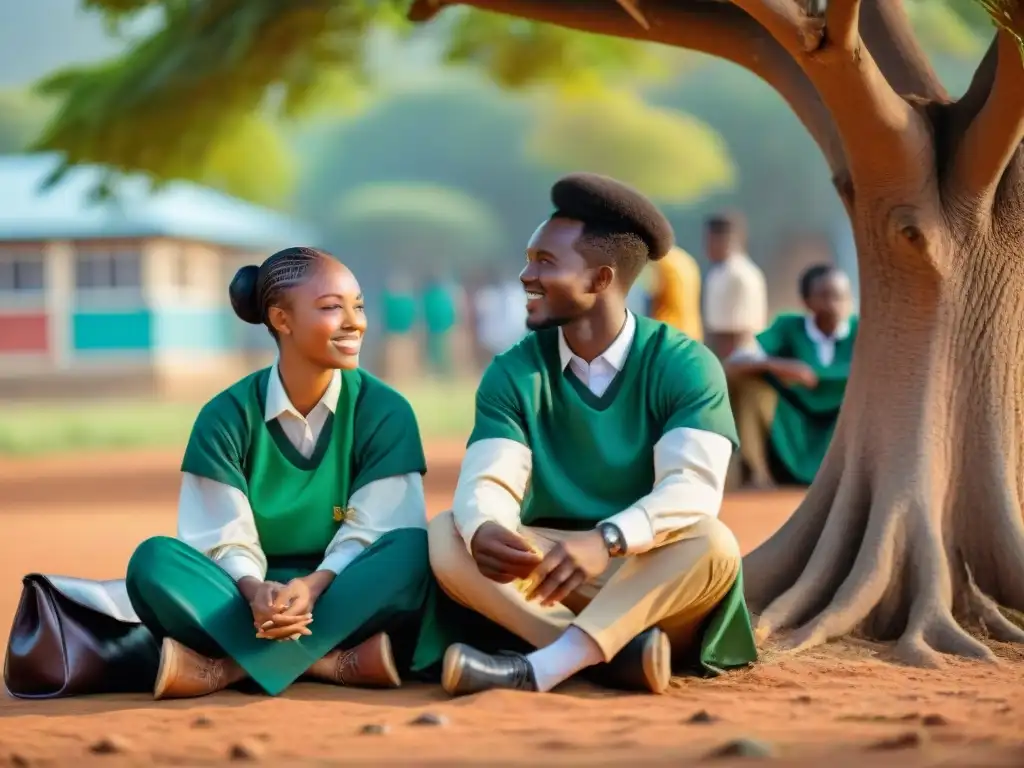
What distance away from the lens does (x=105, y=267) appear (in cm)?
2828

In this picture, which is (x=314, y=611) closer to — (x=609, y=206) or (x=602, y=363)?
(x=602, y=363)

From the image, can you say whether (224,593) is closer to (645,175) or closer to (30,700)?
(30,700)

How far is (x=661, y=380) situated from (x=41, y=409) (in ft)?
76.0

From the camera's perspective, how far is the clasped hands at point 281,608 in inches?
168

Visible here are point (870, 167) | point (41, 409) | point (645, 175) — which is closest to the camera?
point (870, 167)

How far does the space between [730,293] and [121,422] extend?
42.5ft

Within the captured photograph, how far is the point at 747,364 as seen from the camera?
10.2 meters

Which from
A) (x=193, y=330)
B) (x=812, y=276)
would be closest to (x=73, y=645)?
(x=812, y=276)

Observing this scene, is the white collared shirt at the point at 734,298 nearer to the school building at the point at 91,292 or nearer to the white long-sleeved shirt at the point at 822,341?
the white long-sleeved shirt at the point at 822,341

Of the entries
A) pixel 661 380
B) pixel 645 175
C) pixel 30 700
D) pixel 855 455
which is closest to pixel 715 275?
pixel 855 455

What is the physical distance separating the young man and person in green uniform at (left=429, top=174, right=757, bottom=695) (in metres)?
6.31

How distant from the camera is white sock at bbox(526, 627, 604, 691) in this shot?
430 cm

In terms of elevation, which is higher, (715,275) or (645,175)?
(645,175)

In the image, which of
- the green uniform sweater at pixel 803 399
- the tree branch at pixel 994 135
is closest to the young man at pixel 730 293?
the green uniform sweater at pixel 803 399
